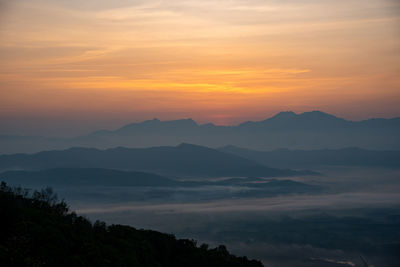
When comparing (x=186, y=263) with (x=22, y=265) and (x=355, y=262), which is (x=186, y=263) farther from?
(x=355, y=262)

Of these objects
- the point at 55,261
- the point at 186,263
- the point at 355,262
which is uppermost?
the point at 55,261

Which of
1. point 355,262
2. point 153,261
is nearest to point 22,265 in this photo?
point 153,261

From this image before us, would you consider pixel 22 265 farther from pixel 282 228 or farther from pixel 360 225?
pixel 360 225

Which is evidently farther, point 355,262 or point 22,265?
point 355,262

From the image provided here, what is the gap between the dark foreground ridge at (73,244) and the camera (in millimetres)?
28031

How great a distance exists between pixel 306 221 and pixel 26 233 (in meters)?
145

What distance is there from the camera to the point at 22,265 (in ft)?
82.9

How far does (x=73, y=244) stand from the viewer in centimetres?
3250

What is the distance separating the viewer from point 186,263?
1686 inches

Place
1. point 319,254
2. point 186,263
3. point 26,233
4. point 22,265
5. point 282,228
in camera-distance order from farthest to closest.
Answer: point 282,228
point 319,254
point 186,263
point 26,233
point 22,265

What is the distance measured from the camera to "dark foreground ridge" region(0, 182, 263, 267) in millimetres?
28031

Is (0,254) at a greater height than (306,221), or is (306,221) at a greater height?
(0,254)

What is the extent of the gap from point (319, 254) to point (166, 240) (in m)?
72.7

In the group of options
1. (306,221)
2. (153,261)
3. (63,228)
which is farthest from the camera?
(306,221)
